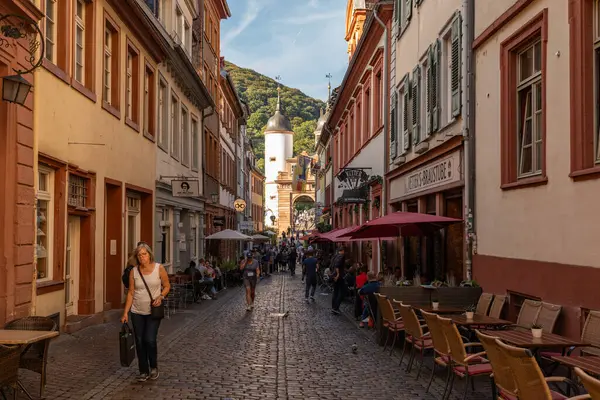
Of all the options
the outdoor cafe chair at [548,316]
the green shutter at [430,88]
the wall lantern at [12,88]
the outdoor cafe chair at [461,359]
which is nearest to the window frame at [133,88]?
the green shutter at [430,88]

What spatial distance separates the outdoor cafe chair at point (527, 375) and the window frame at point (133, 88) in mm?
13282

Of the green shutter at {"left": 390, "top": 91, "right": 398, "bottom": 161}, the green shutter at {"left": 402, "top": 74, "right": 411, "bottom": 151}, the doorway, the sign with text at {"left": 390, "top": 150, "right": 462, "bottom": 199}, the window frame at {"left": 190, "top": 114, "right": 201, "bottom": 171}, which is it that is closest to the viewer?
the doorway

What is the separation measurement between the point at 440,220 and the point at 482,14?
144 inches

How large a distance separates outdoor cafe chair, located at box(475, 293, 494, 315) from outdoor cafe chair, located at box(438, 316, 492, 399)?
3539 mm

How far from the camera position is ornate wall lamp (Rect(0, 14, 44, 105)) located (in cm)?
873

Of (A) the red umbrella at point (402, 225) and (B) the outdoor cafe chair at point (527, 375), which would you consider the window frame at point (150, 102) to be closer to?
(A) the red umbrella at point (402, 225)

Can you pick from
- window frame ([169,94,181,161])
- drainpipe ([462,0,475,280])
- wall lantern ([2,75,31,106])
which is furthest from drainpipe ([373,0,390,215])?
wall lantern ([2,75,31,106])

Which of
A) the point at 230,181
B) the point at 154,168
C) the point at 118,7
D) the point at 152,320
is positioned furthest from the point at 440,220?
the point at 230,181

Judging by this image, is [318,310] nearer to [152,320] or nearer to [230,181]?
[152,320]

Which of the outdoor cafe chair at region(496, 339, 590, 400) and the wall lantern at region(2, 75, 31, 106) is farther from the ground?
the wall lantern at region(2, 75, 31, 106)

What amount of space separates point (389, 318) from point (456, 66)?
530 centimetres

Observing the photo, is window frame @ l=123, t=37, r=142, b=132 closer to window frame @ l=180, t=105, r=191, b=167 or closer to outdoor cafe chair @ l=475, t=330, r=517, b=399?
window frame @ l=180, t=105, r=191, b=167

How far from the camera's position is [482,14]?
12188 mm

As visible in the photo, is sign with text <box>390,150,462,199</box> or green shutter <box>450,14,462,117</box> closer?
green shutter <box>450,14,462,117</box>
